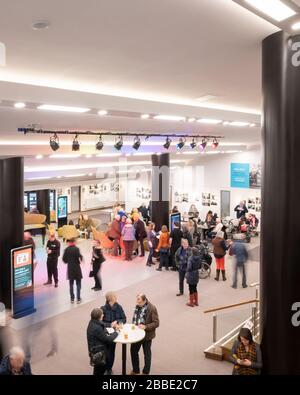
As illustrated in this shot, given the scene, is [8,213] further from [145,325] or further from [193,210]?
[193,210]

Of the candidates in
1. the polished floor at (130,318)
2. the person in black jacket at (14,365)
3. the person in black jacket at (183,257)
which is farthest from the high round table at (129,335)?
the person in black jacket at (183,257)

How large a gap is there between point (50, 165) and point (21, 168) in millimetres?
5490

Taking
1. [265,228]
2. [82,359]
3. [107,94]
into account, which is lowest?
[82,359]

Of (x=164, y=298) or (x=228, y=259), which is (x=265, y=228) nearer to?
(x=164, y=298)

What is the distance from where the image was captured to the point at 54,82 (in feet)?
16.9

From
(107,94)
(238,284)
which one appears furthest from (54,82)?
(238,284)

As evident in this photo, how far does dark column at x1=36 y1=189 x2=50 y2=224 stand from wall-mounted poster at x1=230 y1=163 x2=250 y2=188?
374 inches

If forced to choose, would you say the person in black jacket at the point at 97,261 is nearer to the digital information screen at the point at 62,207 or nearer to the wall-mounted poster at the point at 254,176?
the wall-mounted poster at the point at 254,176

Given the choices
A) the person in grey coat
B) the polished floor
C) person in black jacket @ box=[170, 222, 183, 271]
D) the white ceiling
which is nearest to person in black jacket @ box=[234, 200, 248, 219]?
the polished floor

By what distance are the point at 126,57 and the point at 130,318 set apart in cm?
533

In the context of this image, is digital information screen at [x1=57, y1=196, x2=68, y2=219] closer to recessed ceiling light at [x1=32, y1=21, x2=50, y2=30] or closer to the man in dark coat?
the man in dark coat

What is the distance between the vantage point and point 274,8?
8.71 feet

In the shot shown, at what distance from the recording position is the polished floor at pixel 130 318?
619 centimetres

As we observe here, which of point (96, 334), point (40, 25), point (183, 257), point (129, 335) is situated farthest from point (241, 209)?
point (40, 25)
